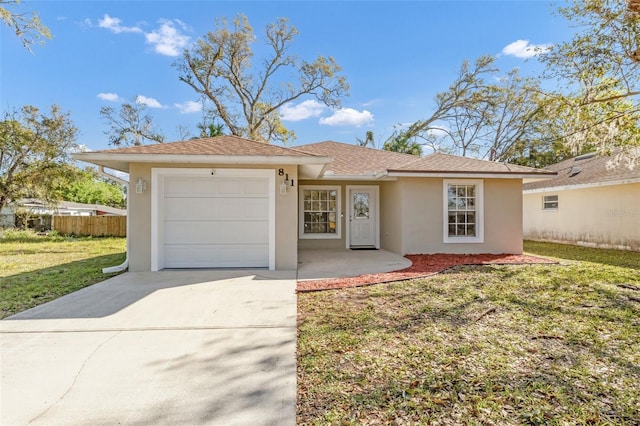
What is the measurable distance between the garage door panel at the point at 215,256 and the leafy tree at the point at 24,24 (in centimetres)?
813

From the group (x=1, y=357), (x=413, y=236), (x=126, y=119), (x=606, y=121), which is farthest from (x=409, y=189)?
(x=126, y=119)

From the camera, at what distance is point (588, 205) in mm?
13219

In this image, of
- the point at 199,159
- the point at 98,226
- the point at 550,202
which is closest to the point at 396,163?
the point at 199,159

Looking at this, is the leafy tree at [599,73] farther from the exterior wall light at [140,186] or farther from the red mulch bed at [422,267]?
the exterior wall light at [140,186]

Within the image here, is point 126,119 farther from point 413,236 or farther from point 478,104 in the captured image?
point 478,104

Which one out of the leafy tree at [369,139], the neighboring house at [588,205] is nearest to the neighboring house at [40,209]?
the leafy tree at [369,139]

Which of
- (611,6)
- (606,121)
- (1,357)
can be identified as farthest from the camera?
(606,121)

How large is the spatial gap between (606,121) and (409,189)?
6.18 metres

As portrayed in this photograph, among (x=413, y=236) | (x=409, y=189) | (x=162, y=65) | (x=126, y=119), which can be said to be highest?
(x=162, y=65)

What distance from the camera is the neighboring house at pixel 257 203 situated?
757cm

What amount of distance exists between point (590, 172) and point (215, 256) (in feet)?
50.9

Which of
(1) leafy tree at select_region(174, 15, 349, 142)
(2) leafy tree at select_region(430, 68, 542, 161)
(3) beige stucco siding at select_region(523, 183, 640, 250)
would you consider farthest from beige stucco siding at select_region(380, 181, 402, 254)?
(2) leafy tree at select_region(430, 68, 542, 161)

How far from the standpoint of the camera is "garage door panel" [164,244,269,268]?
8.02m

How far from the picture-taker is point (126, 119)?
2517cm
